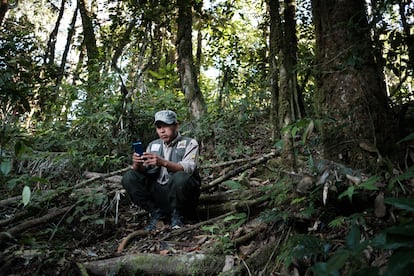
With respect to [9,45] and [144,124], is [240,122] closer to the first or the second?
[144,124]

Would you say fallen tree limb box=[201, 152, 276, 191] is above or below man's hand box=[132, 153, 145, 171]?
below

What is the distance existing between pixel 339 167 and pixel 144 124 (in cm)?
482

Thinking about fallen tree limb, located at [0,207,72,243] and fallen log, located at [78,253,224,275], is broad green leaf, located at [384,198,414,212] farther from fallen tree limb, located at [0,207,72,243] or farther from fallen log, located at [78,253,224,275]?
fallen tree limb, located at [0,207,72,243]

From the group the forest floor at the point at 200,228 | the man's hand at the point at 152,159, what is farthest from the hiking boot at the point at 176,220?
the man's hand at the point at 152,159

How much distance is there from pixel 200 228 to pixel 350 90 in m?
2.05

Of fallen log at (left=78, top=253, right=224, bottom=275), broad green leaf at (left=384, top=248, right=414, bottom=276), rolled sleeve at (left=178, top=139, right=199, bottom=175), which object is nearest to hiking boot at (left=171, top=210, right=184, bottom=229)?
rolled sleeve at (left=178, top=139, right=199, bottom=175)

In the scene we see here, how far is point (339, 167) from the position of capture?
2.72m

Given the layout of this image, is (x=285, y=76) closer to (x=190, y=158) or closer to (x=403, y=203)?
(x=190, y=158)

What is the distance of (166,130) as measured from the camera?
455 cm

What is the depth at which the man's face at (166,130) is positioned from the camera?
14.9ft

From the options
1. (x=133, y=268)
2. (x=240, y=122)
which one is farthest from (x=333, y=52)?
(x=240, y=122)

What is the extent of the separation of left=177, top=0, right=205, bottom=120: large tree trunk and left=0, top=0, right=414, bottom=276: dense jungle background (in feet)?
0.37

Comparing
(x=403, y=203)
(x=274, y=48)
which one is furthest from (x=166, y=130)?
(x=403, y=203)

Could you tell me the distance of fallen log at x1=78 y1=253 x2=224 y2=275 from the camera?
3.13 m
